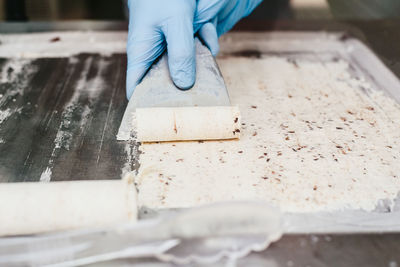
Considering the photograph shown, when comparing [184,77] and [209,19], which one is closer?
[184,77]

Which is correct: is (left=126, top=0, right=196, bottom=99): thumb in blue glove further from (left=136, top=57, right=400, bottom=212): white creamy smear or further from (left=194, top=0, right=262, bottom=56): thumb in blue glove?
(left=136, top=57, right=400, bottom=212): white creamy smear

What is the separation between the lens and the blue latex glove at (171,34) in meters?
1.33

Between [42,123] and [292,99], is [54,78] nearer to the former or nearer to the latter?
[42,123]

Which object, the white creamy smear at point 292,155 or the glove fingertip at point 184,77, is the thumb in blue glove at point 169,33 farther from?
the white creamy smear at point 292,155

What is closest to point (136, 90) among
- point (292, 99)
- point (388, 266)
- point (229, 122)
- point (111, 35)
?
point (229, 122)

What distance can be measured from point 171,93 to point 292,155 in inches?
18.2

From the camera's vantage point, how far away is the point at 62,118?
144cm

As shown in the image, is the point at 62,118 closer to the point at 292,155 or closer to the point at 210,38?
the point at 210,38

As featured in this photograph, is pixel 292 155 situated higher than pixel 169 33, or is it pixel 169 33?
pixel 169 33

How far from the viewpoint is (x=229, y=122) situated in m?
1.27

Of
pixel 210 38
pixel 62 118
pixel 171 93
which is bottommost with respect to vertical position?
pixel 62 118

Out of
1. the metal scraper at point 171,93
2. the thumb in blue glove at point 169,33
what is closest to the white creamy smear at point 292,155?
the metal scraper at point 171,93

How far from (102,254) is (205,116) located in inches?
21.9

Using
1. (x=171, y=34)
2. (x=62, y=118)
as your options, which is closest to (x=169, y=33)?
(x=171, y=34)
